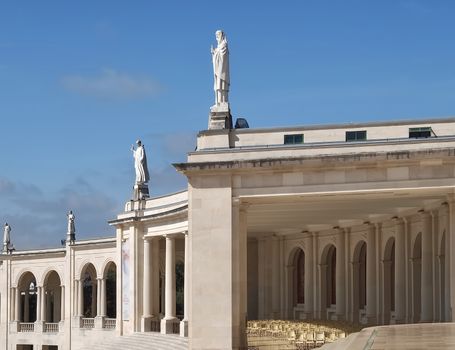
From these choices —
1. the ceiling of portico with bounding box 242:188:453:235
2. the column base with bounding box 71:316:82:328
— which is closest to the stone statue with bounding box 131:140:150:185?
the ceiling of portico with bounding box 242:188:453:235

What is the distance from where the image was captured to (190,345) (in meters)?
36.2

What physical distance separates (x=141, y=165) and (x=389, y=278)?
1992cm

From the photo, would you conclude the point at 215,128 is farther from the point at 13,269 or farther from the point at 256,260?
the point at 13,269

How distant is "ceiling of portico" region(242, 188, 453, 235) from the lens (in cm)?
3594

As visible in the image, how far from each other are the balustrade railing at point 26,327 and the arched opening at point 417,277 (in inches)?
1769

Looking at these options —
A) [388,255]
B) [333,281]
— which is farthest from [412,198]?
[333,281]

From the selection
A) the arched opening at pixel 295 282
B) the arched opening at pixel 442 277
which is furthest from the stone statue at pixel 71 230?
the arched opening at pixel 442 277

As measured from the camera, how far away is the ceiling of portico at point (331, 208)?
35938 millimetres

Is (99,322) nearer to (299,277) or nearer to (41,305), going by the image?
(41,305)

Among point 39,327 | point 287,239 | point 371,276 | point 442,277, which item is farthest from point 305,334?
point 39,327

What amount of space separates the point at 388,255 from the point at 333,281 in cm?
980

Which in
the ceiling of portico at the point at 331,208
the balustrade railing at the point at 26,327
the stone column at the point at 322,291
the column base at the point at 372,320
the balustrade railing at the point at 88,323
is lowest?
the balustrade railing at the point at 26,327

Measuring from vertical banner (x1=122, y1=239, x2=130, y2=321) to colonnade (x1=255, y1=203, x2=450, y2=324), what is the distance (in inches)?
342

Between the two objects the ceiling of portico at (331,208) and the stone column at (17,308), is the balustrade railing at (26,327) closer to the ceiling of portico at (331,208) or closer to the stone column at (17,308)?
the stone column at (17,308)
